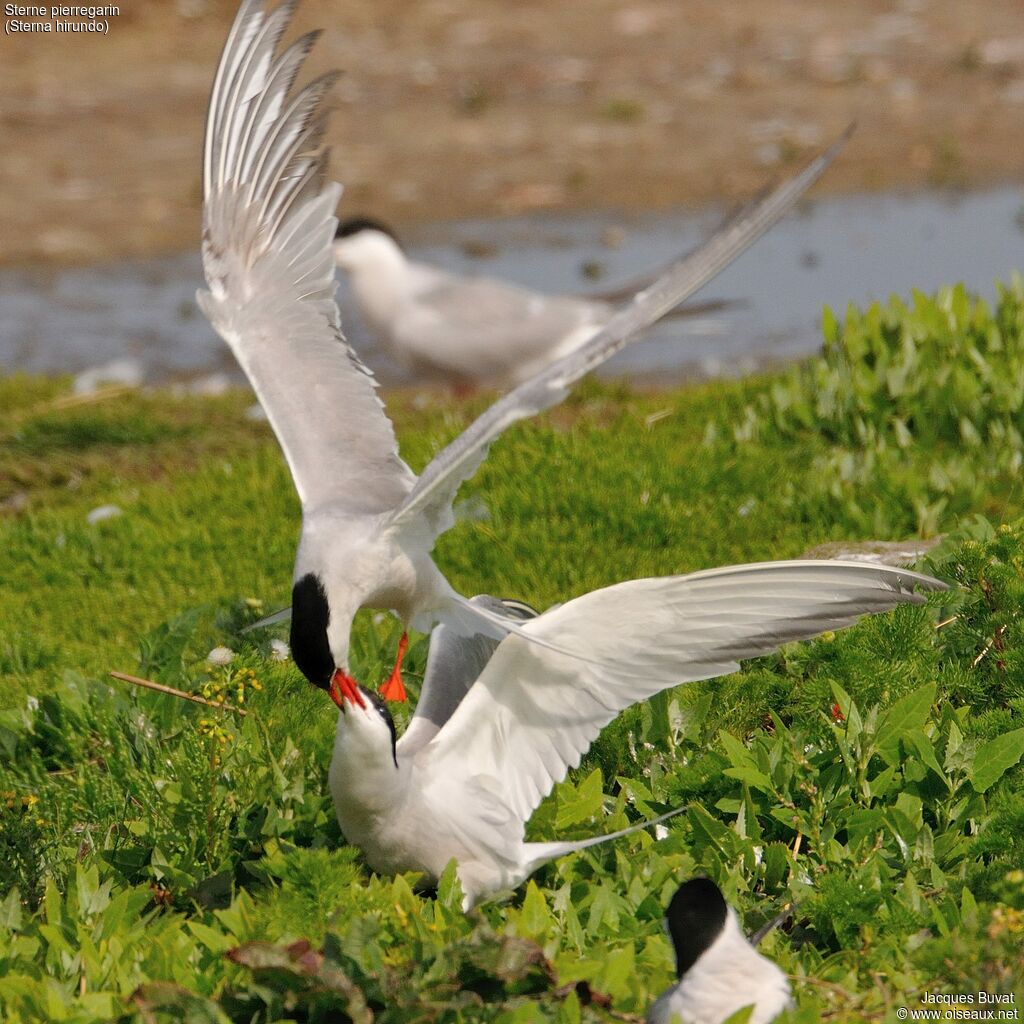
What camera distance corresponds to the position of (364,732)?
3.23 meters

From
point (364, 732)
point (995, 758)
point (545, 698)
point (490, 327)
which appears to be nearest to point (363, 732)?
point (364, 732)

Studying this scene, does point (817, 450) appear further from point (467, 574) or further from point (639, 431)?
point (467, 574)

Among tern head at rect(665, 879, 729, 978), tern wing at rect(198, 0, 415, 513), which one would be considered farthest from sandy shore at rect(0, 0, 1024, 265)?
tern head at rect(665, 879, 729, 978)

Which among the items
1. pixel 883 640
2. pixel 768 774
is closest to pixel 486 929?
pixel 768 774

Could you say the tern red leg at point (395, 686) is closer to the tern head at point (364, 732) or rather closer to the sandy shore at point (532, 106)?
the tern head at point (364, 732)

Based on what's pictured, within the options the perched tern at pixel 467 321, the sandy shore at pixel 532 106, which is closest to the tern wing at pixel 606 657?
the perched tern at pixel 467 321

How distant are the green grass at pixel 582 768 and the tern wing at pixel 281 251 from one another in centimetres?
63

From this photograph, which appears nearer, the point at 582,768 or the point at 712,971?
the point at 712,971

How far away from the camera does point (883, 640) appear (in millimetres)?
3973

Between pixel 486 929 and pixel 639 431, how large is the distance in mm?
3818

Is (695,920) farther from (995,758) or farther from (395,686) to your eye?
(395,686)

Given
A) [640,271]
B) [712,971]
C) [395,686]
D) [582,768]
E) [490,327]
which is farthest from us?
[640,271]

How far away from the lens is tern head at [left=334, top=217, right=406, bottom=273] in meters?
8.59

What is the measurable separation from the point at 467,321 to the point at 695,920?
5.56 meters
